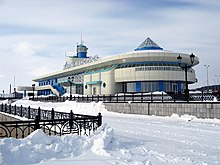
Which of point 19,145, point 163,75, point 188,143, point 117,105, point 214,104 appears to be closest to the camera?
point 19,145

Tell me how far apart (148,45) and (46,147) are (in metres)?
49.6

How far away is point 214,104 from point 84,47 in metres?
76.7

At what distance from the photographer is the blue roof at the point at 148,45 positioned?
54031 mm

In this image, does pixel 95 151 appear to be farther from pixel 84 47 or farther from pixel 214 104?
pixel 84 47

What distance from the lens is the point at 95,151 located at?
711cm

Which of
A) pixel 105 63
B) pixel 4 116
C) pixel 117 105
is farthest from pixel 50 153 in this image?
pixel 105 63

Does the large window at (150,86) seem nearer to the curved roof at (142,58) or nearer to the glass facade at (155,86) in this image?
the glass facade at (155,86)

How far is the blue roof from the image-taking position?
5403cm

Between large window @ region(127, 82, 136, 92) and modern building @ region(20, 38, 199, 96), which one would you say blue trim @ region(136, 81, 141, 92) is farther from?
large window @ region(127, 82, 136, 92)

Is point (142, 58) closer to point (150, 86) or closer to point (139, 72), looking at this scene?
point (139, 72)

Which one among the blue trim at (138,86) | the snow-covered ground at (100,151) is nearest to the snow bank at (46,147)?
the snow-covered ground at (100,151)

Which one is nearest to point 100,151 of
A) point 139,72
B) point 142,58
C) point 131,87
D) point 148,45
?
point 139,72

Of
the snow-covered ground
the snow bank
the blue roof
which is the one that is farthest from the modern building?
the snow bank

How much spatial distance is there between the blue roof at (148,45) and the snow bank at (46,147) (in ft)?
156
